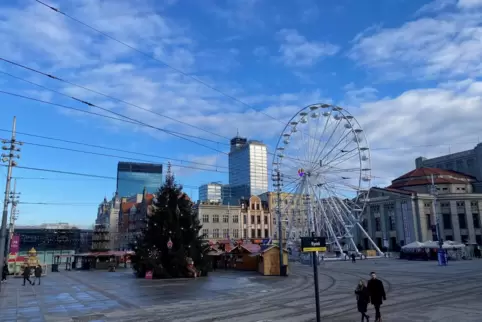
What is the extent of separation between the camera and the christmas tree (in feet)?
117

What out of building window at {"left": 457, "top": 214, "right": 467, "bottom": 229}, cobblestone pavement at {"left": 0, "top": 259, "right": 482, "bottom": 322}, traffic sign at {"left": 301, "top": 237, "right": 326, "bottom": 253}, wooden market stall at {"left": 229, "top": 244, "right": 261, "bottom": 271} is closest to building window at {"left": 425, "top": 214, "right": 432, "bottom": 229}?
building window at {"left": 457, "top": 214, "right": 467, "bottom": 229}

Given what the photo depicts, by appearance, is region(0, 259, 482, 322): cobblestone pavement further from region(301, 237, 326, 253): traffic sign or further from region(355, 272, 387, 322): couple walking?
region(301, 237, 326, 253): traffic sign

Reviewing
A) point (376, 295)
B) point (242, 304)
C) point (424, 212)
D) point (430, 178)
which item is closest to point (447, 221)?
point (424, 212)

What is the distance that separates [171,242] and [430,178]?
82.1 metres

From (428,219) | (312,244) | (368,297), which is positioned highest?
(428,219)

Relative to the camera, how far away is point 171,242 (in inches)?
1401

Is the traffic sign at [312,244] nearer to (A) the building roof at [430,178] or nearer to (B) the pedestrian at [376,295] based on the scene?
(B) the pedestrian at [376,295]

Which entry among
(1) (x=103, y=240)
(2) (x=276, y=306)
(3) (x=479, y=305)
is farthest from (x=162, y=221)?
(1) (x=103, y=240)

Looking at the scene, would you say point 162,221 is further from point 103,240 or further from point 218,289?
point 103,240

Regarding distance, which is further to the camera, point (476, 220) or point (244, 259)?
point (476, 220)

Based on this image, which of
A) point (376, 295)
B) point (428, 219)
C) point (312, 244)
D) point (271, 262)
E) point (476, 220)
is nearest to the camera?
point (312, 244)

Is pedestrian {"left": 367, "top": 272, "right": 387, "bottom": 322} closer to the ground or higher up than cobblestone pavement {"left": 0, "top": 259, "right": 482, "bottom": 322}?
higher up

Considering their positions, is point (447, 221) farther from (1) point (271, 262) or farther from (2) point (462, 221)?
(1) point (271, 262)

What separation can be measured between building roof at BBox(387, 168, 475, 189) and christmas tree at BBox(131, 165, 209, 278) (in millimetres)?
78275
